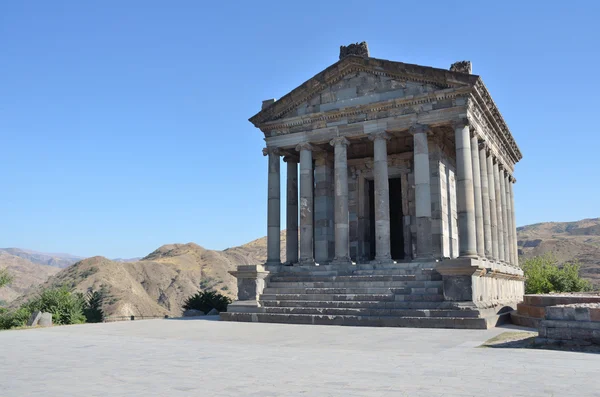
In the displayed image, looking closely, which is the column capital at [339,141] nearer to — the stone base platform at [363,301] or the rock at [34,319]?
the stone base platform at [363,301]

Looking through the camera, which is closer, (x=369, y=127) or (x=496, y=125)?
(x=369, y=127)

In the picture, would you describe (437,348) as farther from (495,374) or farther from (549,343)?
(495,374)

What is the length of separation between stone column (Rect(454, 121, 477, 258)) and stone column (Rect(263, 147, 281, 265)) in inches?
307

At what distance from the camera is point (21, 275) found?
403ft

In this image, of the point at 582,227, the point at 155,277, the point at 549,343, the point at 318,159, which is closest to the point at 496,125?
the point at 318,159

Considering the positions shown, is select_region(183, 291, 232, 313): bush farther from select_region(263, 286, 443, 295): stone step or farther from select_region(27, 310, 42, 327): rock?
select_region(27, 310, 42, 327): rock

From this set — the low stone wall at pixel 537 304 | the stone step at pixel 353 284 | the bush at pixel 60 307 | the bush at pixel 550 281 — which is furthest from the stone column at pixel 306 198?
the bush at pixel 550 281

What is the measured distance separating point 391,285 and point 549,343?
27.7 feet

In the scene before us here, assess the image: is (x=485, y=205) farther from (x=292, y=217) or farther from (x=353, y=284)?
(x=292, y=217)

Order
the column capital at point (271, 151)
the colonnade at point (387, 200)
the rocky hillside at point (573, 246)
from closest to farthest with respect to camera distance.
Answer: the colonnade at point (387, 200) → the column capital at point (271, 151) → the rocky hillside at point (573, 246)

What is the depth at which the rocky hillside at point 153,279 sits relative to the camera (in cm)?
5441

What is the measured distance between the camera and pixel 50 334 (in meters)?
13.9

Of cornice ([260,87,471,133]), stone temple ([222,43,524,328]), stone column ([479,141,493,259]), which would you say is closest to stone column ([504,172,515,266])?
stone temple ([222,43,524,328])

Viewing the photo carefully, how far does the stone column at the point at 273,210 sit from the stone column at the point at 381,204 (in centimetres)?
460
